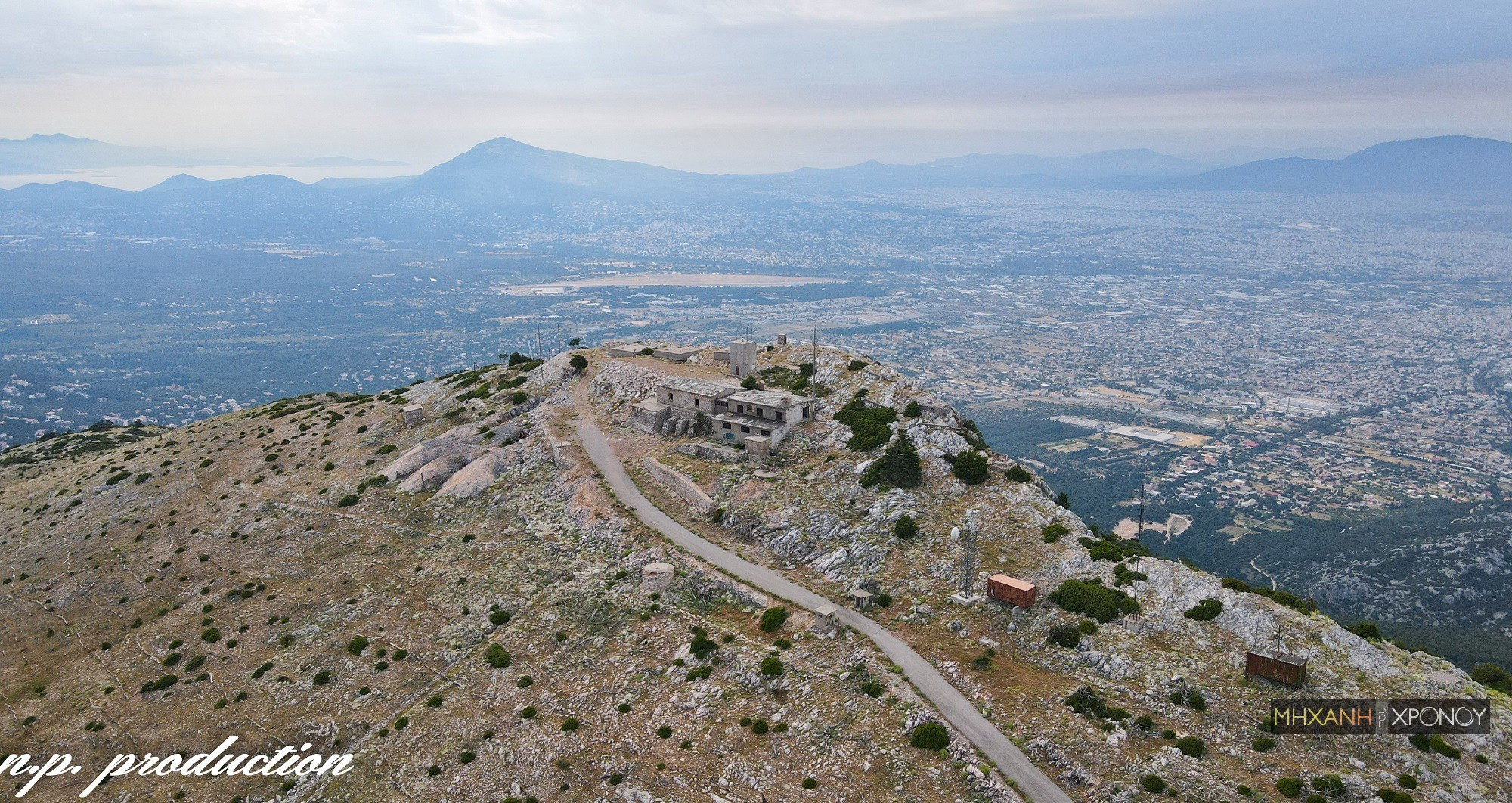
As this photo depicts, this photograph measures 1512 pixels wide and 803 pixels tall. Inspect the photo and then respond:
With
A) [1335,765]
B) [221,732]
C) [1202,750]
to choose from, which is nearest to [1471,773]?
[1335,765]

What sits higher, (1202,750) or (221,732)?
(1202,750)

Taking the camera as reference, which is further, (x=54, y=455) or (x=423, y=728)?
(x=54, y=455)

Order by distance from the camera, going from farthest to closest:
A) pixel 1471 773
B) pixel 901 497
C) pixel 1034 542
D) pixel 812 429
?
pixel 812 429 < pixel 901 497 < pixel 1034 542 < pixel 1471 773

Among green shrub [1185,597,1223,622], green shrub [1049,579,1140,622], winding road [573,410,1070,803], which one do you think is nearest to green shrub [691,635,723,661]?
winding road [573,410,1070,803]

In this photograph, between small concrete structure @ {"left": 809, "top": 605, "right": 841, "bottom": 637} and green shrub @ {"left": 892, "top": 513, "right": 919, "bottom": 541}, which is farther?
green shrub @ {"left": 892, "top": 513, "right": 919, "bottom": 541}

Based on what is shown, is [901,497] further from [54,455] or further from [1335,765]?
[54,455]

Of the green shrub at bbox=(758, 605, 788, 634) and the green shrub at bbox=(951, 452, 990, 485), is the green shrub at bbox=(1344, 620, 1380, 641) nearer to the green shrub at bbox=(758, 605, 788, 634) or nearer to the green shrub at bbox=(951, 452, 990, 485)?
the green shrub at bbox=(951, 452, 990, 485)

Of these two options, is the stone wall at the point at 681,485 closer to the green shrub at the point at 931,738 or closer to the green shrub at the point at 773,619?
the green shrub at the point at 773,619
